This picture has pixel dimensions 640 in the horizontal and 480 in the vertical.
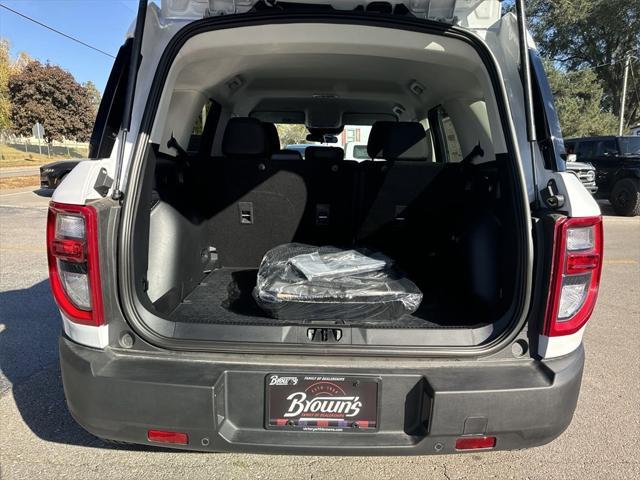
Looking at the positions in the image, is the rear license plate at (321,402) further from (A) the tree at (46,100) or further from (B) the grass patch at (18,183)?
(A) the tree at (46,100)

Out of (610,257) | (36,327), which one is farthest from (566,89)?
(36,327)

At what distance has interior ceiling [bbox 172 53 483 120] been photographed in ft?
8.05

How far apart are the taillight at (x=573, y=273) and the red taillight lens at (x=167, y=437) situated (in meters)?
1.34

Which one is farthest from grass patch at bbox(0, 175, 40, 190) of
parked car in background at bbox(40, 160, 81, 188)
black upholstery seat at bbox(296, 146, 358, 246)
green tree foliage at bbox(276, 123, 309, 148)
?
black upholstery seat at bbox(296, 146, 358, 246)

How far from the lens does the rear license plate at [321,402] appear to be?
5.08 ft

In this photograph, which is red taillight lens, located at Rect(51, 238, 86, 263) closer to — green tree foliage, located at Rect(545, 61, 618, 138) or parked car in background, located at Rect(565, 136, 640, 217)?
parked car in background, located at Rect(565, 136, 640, 217)

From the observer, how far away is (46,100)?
36.4 meters

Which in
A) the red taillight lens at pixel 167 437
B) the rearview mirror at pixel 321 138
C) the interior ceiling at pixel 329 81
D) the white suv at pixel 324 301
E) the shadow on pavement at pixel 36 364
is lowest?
the shadow on pavement at pixel 36 364

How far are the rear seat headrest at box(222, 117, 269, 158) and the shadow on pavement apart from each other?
176cm

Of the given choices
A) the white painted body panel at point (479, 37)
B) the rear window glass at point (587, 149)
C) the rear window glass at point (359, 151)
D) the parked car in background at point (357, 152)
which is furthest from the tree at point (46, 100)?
the white painted body panel at point (479, 37)

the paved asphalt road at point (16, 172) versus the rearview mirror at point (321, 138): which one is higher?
the rearview mirror at point (321, 138)

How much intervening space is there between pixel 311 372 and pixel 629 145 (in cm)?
1244

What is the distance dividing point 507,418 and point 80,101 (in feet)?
145

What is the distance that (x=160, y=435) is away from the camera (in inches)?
61.3
